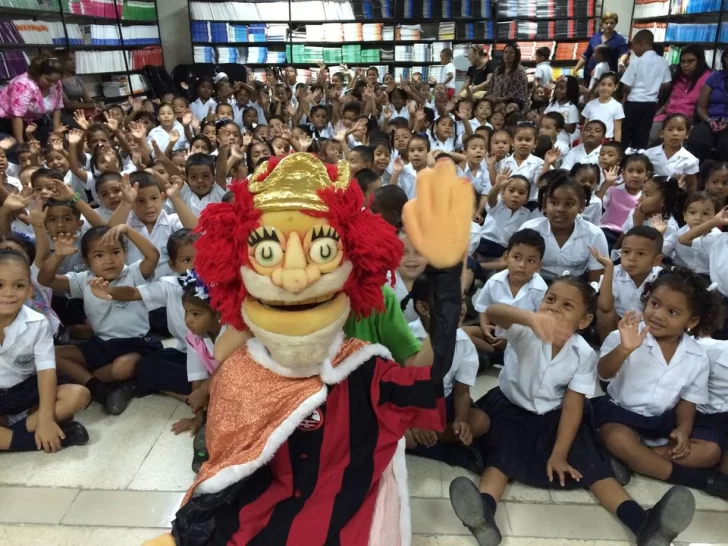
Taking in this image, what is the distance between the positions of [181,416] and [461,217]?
4.90 ft

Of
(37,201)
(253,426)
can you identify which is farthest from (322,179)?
(37,201)

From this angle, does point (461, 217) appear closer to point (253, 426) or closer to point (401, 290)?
point (253, 426)

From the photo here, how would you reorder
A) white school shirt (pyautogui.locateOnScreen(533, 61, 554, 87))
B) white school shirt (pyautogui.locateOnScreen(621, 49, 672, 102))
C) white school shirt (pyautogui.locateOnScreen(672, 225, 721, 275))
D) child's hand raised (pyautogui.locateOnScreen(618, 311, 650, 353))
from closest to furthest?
child's hand raised (pyautogui.locateOnScreen(618, 311, 650, 353)) < white school shirt (pyautogui.locateOnScreen(672, 225, 721, 275)) < white school shirt (pyautogui.locateOnScreen(621, 49, 672, 102)) < white school shirt (pyautogui.locateOnScreen(533, 61, 554, 87))

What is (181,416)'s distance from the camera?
207 centimetres

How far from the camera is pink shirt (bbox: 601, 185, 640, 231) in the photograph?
3121 mm

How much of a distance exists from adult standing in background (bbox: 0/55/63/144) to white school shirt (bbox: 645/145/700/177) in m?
4.22

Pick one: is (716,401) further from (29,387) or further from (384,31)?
(384,31)

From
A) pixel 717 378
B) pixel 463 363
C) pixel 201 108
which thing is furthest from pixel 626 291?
pixel 201 108

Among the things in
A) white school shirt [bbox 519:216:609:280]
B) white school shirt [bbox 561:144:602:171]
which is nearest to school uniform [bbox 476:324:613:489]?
white school shirt [bbox 519:216:609:280]

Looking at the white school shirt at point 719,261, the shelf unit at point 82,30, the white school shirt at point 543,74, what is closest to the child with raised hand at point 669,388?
the white school shirt at point 719,261

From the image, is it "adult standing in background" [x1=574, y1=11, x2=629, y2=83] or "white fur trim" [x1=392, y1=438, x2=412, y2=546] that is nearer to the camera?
"white fur trim" [x1=392, y1=438, x2=412, y2=546]

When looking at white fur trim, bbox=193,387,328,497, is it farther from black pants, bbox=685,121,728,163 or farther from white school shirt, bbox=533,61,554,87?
white school shirt, bbox=533,61,554,87

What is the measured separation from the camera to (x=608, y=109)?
4586 millimetres

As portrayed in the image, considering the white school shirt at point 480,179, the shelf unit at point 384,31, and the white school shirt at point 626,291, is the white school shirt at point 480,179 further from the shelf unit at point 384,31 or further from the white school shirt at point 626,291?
the shelf unit at point 384,31
